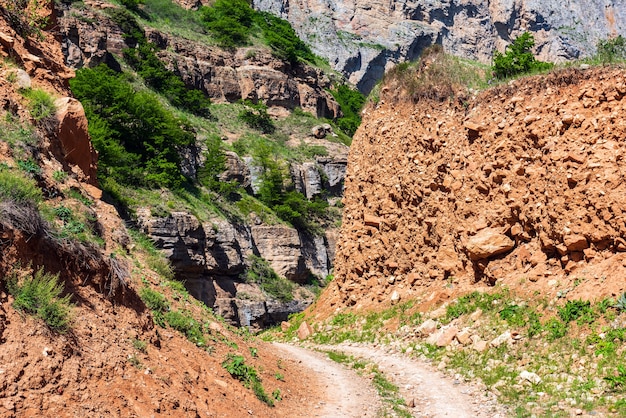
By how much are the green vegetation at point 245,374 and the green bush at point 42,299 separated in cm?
323

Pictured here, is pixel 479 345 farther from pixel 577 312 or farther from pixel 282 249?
pixel 282 249

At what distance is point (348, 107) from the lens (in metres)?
63.2

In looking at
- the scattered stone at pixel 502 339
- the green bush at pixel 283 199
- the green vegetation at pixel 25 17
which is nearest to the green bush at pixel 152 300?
the scattered stone at pixel 502 339

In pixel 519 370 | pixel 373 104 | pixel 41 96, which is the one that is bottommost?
pixel 519 370

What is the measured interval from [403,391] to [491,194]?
6.13 metres

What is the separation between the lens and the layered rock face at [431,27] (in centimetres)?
8506

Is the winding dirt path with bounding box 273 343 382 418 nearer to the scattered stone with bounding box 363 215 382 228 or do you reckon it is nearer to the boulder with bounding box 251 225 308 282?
the scattered stone with bounding box 363 215 382 228

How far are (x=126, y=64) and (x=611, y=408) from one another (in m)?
42.9

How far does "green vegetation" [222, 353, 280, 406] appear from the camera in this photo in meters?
8.66

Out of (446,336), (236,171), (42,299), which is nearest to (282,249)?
(236,171)

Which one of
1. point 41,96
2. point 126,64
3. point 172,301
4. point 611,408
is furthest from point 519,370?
point 126,64

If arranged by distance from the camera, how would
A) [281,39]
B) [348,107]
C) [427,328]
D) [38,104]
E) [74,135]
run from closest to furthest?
[38,104] → [74,135] → [427,328] → [281,39] → [348,107]

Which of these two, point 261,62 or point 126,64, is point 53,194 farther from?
point 261,62

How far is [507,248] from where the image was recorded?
1413cm
